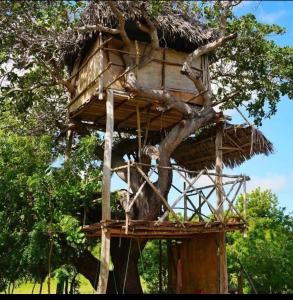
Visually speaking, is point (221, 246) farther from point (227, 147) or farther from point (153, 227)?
point (227, 147)

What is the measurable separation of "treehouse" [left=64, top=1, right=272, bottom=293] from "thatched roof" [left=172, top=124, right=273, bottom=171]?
3 centimetres

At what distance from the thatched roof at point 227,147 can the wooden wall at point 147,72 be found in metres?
1.12

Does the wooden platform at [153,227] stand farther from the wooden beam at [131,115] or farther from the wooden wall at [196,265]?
the wooden beam at [131,115]

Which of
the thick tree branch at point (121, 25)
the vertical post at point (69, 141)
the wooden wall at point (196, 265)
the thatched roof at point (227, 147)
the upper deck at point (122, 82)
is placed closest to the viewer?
the thick tree branch at point (121, 25)

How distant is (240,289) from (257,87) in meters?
4.67

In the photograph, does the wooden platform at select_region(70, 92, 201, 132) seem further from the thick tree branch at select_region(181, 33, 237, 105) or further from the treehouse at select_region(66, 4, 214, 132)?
the thick tree branch at select_region(181, 33, 237, 105)

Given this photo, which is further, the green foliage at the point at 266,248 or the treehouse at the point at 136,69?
the green foliage at the point at 266,248

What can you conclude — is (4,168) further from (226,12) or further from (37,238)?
(226,12)

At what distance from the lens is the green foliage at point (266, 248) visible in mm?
16062

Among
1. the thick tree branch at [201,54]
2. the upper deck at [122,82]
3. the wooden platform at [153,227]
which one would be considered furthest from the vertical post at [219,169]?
the thick tree branch at [201,54]

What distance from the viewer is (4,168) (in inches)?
363

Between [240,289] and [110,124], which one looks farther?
[240,289]

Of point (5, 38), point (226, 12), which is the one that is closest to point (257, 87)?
point (226, 12)

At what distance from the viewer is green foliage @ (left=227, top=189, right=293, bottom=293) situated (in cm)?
1606
